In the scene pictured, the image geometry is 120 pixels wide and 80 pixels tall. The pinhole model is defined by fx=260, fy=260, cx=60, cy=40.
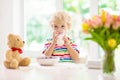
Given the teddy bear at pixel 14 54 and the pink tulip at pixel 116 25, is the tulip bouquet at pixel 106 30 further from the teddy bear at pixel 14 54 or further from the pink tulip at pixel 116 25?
the teddy bear at pixel 14 54

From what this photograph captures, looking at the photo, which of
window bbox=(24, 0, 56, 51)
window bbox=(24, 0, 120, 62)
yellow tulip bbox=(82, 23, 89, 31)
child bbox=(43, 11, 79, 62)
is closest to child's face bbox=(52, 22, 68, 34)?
child bbox=(43, 11, 79, 62)

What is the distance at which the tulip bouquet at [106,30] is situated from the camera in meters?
1.08

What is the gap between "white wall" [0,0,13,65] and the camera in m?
3.19

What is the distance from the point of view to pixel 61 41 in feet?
8.94

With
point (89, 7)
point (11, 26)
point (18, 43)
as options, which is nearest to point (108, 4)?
point (89, 7)

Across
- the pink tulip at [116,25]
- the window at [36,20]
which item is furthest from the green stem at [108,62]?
the window at [36,20]

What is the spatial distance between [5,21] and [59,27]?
3.04ft

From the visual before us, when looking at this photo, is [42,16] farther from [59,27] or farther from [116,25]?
[116,25]

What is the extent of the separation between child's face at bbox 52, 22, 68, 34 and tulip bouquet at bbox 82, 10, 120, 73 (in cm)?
142

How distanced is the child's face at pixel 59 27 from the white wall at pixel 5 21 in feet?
2.75

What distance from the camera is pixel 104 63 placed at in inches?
45.6

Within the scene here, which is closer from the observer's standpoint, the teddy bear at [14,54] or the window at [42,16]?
the teddy bear at [14,54]

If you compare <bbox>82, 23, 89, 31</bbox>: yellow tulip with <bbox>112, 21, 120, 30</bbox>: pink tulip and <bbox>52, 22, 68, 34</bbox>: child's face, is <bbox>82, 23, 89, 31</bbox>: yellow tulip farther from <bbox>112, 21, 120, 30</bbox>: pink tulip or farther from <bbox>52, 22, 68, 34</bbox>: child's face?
<bbox>52, 22, 68, 34</bbox>: child's face

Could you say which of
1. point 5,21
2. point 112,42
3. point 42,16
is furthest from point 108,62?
point 42,16
